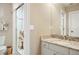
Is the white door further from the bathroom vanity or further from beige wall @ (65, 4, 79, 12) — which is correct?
the bathroom vanity

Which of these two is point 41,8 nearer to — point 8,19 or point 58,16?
point 58,16

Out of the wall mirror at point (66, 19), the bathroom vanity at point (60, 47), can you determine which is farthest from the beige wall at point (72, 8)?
the bathroom vanity at point (60, 47)

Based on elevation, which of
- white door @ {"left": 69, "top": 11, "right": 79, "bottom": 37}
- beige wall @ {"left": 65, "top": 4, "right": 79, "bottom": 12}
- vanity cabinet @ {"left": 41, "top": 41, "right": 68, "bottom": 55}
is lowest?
vanity cabinet @ {"left": 41, "top": 41, "right": 68, "bottom": 55}

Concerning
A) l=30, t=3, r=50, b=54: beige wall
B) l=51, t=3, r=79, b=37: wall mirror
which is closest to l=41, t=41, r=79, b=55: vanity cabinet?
l=30, t=3, r=50, b=54: beige wall

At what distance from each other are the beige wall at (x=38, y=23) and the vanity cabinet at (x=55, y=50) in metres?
0.17

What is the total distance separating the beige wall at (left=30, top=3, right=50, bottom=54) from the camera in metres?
2.61

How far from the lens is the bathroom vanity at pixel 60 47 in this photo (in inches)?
71.7

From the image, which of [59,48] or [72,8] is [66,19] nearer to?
[72,8]

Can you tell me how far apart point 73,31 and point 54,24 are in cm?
62

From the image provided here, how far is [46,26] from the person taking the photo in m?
2.71

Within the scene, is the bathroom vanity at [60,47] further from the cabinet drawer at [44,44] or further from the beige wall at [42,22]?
the beige wall at [42,22]

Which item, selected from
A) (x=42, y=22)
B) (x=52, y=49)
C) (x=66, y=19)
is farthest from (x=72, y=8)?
(x=52, y=49)

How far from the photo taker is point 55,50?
2223mm

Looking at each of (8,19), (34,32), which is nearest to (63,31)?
(34,32)
